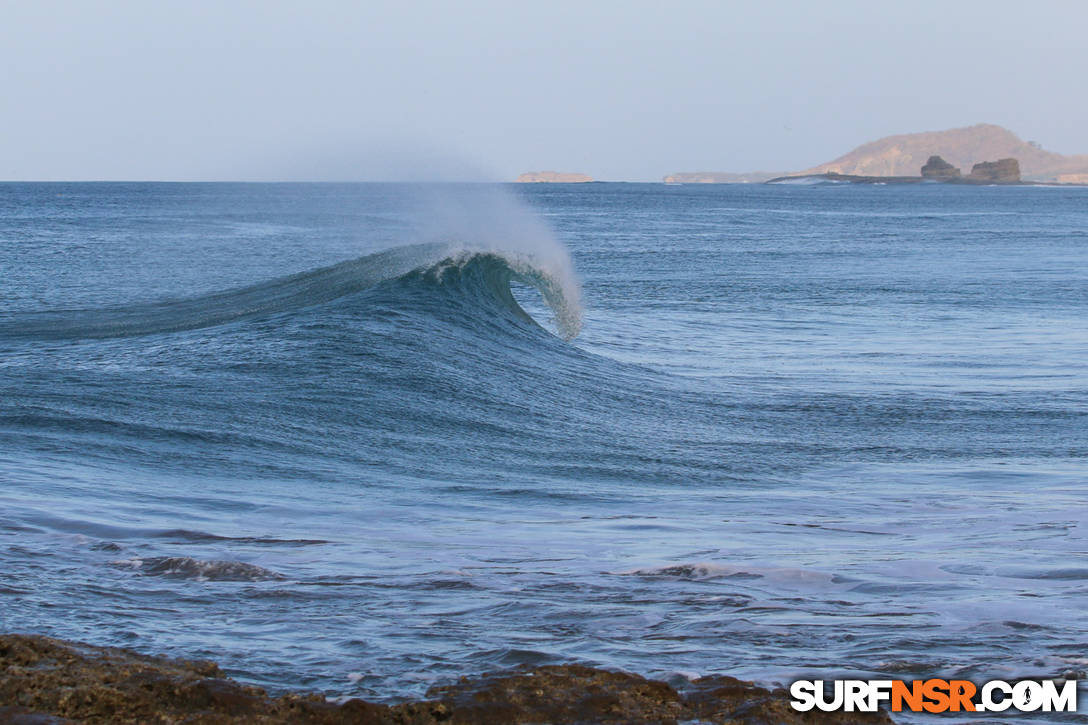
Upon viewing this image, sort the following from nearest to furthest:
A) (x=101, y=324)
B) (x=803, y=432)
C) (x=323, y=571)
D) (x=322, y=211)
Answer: (x=323, y=571)
(x=803, y=432)
(x=101, y=324)
(x=322, y=211)

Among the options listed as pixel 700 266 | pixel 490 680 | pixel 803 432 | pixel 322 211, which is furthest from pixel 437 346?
pixel 322 211

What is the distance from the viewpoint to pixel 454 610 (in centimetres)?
463

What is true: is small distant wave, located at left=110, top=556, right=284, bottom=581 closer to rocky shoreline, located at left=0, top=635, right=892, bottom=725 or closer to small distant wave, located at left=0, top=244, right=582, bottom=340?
rocky shoreline, located at left=0, top=635, right=892, bottom=725

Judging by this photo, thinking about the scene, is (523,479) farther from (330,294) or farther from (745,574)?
(330,294)

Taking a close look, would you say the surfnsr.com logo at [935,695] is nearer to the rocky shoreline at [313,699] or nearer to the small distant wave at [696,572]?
the rocky shoreline at [313,699]

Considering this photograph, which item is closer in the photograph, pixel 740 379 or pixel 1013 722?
pixel 1013 722

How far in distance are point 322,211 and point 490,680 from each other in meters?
63.4

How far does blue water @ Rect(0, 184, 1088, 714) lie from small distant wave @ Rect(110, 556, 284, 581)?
0.02 metres

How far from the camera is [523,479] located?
8.38 meters

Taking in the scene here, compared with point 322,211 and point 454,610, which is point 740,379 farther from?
point 322,211

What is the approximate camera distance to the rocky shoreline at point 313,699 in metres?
3.20

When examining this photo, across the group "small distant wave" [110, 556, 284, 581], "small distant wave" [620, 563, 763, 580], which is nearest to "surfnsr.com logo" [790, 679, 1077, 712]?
"small distant wave" [620, 563, 763, 580]

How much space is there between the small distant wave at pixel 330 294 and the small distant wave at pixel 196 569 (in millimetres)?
10091

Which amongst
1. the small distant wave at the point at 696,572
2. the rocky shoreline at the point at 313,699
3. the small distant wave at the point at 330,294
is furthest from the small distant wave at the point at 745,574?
the small distant wave at the point at 330,294
